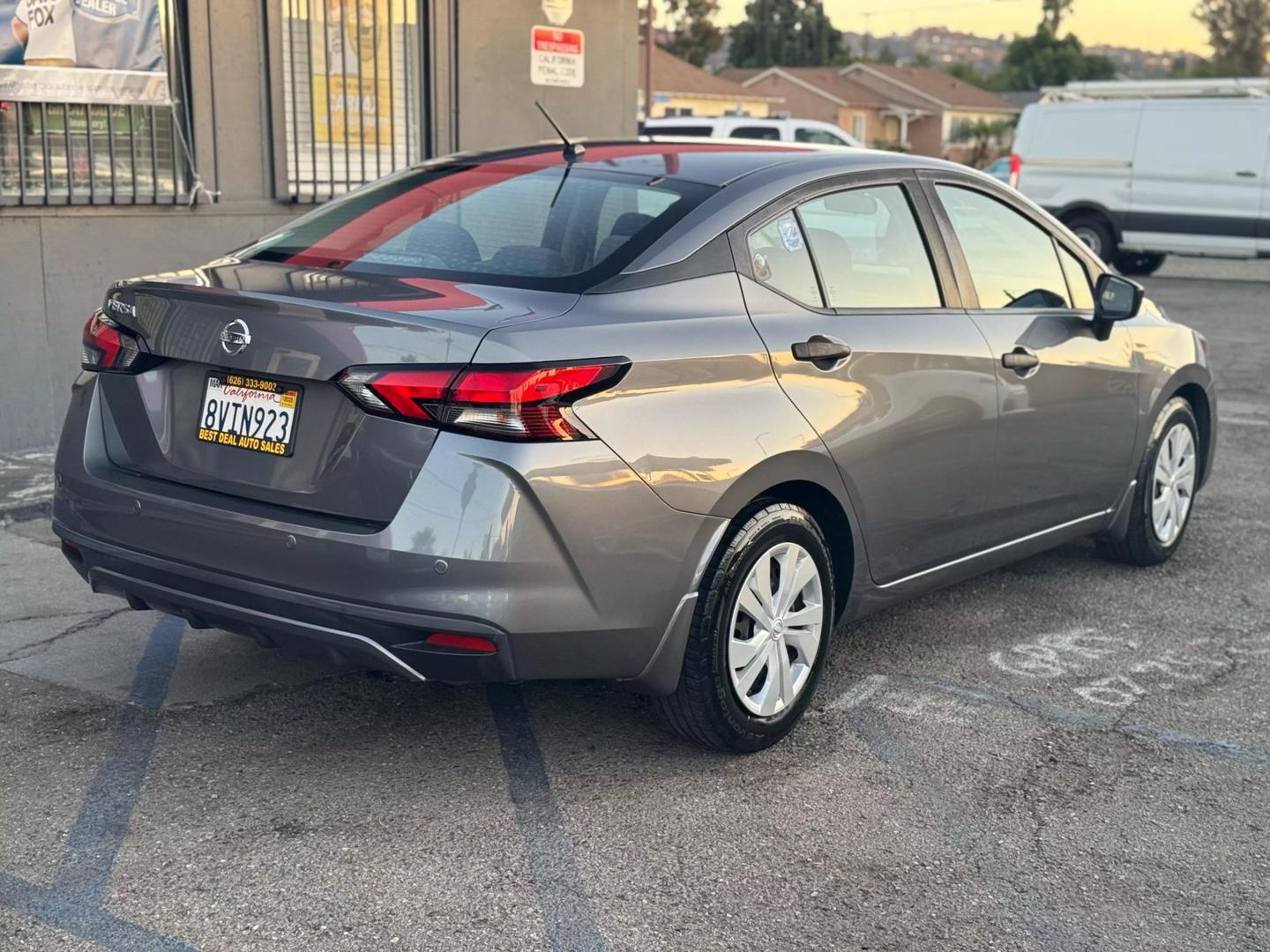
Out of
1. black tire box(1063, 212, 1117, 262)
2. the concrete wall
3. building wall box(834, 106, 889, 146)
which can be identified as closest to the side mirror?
the concrete wall

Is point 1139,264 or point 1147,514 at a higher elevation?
point 1147,514

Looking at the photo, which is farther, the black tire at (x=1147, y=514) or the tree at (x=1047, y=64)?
the tree at (x=1047, y=64)

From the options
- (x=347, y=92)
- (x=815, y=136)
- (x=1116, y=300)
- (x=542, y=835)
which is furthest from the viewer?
(x=815, y=136)

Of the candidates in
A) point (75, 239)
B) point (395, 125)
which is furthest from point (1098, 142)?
point (75, 239)

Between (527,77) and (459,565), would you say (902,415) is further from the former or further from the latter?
(527,77)

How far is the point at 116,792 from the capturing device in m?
3.69

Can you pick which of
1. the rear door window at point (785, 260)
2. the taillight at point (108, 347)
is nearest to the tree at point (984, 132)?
the rear door window at point (785, 260)

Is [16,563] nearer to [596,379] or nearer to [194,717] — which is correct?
[194,717]

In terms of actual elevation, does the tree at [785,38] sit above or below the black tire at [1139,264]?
above

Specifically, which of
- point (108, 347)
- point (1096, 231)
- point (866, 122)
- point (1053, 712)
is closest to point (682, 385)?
point (108, 347)

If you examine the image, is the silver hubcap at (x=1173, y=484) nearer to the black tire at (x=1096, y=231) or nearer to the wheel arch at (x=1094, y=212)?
the wheel arch at (x=1094, y=212)

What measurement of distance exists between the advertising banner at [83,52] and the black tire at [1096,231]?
14363 mm

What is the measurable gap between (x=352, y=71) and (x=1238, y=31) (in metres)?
118

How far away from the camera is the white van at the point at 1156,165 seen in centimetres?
1828
